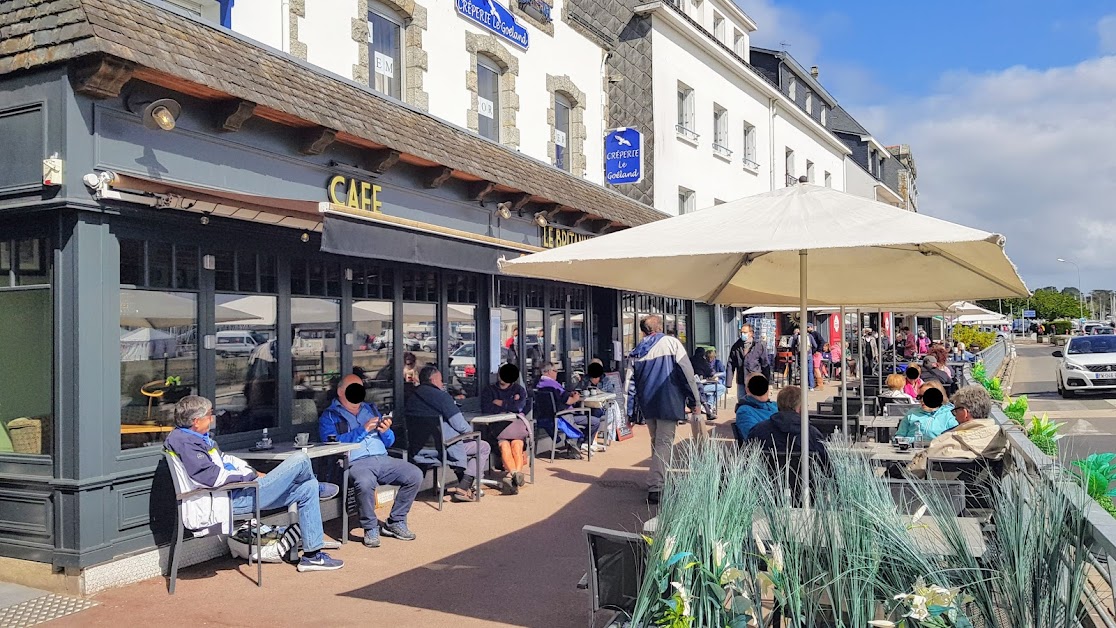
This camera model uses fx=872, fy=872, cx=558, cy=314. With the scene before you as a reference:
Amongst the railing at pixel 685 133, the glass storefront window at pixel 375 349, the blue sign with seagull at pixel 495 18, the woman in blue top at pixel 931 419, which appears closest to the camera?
the woman in blue top at pixel 931 419

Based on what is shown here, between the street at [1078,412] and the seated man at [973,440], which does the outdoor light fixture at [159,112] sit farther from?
the street at [1078,412]

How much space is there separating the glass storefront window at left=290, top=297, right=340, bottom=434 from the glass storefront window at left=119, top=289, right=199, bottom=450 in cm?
119

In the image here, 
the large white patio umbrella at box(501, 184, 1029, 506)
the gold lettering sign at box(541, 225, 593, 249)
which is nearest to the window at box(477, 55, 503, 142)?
the gold lettering sign at box(541, 225, 593, 249)

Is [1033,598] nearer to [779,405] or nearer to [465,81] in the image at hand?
[779,405]

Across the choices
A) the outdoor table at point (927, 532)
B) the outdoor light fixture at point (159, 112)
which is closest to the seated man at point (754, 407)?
the outdoor table at point (927, 532)

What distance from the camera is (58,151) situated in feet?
19.0

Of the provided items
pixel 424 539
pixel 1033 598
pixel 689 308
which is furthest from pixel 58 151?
pixel 689 308

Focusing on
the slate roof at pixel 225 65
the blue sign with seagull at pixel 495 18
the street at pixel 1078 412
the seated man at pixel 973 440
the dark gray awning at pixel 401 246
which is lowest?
the street at pixel 1078 412

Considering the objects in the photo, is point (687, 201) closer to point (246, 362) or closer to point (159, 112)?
point (246, 362)

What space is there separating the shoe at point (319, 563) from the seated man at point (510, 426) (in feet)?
9.27

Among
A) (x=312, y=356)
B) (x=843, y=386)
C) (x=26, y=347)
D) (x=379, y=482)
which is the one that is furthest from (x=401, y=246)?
(x=843, y=386)

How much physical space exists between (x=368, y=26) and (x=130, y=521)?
598cm

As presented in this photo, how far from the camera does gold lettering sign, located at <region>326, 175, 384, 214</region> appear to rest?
27.4 ft

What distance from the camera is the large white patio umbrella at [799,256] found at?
3695mm
